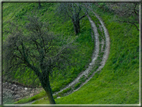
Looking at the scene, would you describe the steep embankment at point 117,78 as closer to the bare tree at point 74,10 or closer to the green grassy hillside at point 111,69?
the green grassy hillside at point 111,69

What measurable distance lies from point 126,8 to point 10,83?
88.0ft

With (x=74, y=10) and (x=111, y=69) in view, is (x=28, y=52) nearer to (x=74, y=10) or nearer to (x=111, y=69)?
(x=111, y=69)

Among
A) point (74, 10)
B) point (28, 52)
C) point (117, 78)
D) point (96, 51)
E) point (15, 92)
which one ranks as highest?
point (74, 10)

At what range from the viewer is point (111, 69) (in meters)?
28.3

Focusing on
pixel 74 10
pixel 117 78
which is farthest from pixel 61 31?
pixel 117 78

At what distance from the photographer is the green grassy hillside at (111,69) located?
21438mm

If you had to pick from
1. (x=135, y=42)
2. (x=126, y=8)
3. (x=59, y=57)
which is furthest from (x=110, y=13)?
(x=59, y=57)

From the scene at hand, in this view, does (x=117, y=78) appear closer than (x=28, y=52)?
No

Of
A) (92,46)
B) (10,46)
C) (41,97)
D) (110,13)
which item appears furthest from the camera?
(110,13)

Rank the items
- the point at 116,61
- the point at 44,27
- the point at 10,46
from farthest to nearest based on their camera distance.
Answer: the point at 116,61
the point at 44,27
the point at 10,46

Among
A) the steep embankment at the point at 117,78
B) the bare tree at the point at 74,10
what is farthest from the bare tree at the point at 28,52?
the bare tree at the point at 74,10

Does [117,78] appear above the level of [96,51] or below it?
below

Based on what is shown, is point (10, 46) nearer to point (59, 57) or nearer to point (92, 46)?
point (59, 57)

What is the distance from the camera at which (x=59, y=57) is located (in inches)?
774
